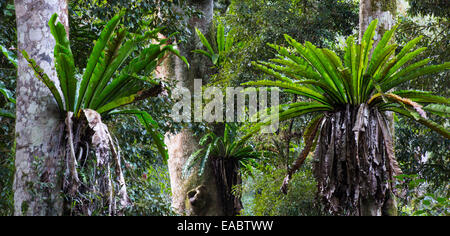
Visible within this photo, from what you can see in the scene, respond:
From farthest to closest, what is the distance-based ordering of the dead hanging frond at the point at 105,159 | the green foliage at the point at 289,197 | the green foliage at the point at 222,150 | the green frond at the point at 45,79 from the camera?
the green foliage at the point at 222,150
the green foliage at the point at 289,197
the green frond at the point at 45,79
the dead hanging frond at the point at 105,159

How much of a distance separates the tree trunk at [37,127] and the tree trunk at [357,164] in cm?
199

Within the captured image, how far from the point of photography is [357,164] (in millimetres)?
3615

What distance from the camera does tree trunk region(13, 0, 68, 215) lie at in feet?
9.93

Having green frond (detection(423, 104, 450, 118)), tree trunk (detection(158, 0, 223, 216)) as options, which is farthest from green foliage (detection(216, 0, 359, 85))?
green frond (detection(423, 104, 450, 118))

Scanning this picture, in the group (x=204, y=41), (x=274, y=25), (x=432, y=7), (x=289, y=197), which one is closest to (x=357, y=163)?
(x=289, y=197)

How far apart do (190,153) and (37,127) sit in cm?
473

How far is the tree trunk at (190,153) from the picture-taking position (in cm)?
756

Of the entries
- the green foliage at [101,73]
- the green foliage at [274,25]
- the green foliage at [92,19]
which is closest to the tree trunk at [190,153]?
the green foliage at [274,25]

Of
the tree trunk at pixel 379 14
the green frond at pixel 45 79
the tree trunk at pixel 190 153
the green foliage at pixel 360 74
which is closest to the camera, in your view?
the green frond at pixel 45 79

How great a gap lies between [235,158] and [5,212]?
458 centimetres

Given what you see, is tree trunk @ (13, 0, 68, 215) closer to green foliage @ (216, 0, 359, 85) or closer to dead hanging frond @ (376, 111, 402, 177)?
dead hanging frond @ (376, 111, 402, 177)

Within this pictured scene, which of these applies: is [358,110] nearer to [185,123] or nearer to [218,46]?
[185,123]

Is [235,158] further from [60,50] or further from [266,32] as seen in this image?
[60,50]

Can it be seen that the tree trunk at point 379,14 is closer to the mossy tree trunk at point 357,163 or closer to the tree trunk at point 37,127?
the mossy tree trunk at point 357,163
